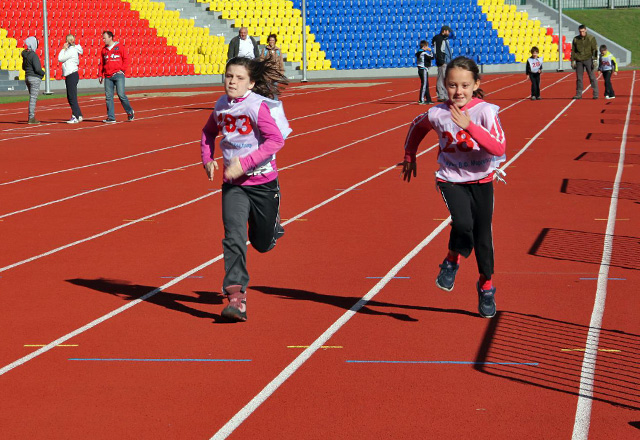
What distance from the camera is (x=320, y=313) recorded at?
671 cm

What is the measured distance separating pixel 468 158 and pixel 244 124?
134cm

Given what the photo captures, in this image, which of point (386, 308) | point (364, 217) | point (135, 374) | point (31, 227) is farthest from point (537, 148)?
point (135, 374)

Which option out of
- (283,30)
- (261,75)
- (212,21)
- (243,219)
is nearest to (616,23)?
(283,30)

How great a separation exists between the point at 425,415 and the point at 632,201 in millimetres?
7042

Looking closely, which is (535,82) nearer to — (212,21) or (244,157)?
(212,21)

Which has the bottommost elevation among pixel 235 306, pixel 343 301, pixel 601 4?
pixel 343 301

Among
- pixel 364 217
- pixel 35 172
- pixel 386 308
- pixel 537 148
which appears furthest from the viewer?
pixel 537 148

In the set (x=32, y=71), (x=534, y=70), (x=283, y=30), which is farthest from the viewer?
(x=283, y=30)

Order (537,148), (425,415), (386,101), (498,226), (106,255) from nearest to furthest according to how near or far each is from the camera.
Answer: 1. (425,415)
2. (106,255)
3. (498,226)
4. (537,148)
5. (386,101)

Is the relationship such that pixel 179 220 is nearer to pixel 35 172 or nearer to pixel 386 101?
pixel 35 172

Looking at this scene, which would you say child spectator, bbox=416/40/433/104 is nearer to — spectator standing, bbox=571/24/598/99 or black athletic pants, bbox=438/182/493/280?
spectator standing, bbox=571/24/598/99

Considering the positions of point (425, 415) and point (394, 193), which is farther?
point (394, 193)

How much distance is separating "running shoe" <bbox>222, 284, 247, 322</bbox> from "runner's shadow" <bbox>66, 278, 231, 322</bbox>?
6.1 inches

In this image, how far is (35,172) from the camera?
14.5 metres
